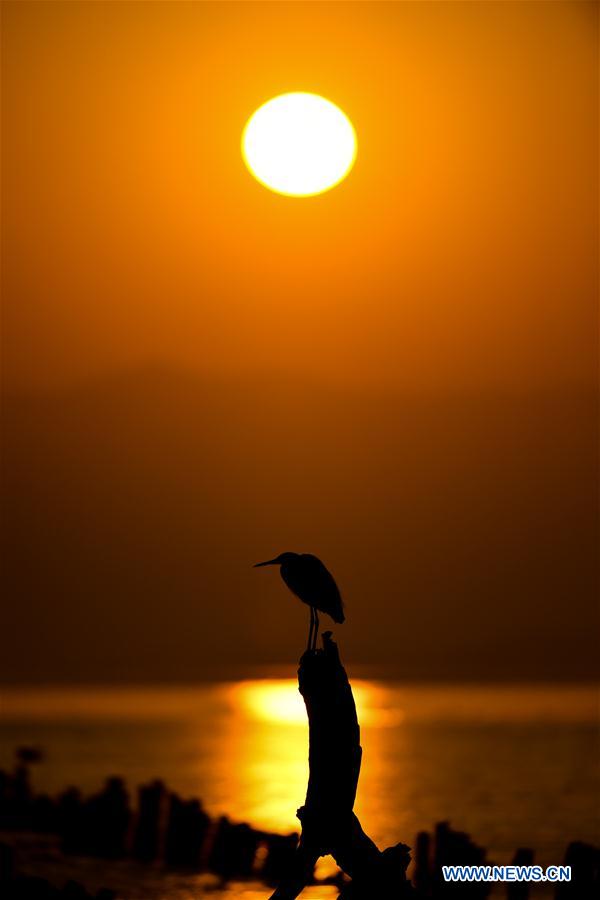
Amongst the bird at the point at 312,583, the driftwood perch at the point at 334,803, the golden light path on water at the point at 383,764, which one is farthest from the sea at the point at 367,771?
the driftwood perch at the point at 334,803

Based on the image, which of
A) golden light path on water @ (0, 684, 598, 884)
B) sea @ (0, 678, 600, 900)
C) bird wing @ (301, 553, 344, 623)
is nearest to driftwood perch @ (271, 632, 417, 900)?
bird wing @ (301, 553, 344, 623)

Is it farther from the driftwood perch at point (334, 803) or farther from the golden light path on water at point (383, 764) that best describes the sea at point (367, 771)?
the driftwood perch at point (334, 803)

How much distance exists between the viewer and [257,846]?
2838 centimetres

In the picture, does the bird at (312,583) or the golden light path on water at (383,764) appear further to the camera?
the golden light path on water at (383,764)

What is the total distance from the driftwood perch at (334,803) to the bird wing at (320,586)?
3.28 ft

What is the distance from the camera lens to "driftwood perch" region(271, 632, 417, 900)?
27.8 ft

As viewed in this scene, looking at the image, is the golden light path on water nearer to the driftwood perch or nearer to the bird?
the bird

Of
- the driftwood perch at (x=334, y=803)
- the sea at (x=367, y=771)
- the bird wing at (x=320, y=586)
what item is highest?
the sea at (x=367, y=771)

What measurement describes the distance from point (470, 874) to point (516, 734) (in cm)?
10068

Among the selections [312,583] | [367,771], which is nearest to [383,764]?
[367,771]

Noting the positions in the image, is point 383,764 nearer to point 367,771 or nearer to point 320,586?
point 367,771

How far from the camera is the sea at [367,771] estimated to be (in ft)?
135

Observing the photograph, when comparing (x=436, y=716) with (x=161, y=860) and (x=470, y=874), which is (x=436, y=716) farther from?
(x=470, y=874)

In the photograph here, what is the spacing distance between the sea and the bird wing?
57.2 ft
